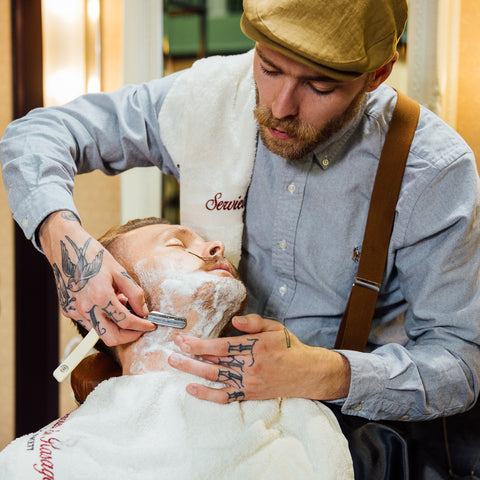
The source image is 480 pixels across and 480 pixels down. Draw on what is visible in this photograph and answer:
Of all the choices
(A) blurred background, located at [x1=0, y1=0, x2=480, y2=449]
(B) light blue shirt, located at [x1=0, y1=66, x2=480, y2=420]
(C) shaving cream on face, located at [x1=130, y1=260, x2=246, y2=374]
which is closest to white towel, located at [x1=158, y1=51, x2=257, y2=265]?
(B) light blue shirt, located at [x1=0, y1=66, x2=480, y2=420]

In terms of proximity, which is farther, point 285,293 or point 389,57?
point 285,293

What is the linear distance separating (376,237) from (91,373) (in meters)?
0.84

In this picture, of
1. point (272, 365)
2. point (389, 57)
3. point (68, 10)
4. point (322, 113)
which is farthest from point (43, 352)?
point (389, 57)

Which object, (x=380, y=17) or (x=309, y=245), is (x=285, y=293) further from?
(x=380, y=17)

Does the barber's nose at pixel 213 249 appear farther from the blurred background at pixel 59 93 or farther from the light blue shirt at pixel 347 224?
the blurred background at pixel 59 93

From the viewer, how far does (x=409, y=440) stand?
1269mm

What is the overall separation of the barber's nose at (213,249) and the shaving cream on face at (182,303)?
84 mm

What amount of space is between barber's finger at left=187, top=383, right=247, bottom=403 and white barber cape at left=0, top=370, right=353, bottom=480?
2 centimetres

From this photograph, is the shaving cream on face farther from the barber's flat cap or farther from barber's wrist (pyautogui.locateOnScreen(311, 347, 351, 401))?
the barber's flat cap

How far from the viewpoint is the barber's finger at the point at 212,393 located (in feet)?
3.96

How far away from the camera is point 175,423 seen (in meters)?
1.17

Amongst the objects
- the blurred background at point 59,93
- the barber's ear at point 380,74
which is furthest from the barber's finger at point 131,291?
the blurred background at point 59,93

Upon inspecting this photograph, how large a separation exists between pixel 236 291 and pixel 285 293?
0.29 metres

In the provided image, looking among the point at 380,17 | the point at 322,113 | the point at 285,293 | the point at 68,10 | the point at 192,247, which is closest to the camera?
the point at 380,17
